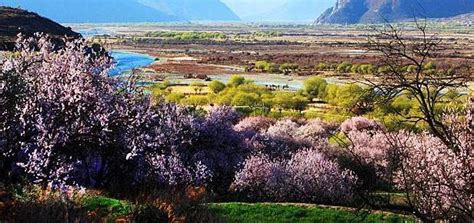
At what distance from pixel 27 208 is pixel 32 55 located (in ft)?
32.3

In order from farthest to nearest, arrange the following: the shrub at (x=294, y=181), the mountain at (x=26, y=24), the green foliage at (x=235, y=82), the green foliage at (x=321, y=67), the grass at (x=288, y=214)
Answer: the green foliage at (x=321, y=67) < the mountain at (x=26, y=24) < the green foliage at (x=235, y=82) < the shrub at (x=294, y=181) < the grass at (x=288, y=214)

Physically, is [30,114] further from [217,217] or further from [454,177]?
[454,177]

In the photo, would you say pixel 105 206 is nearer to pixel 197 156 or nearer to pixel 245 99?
pixel 197 156

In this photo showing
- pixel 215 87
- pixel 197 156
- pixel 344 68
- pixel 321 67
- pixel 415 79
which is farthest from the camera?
pixel 321 67

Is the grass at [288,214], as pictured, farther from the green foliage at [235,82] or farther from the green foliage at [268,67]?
the green foliage at [268,67]

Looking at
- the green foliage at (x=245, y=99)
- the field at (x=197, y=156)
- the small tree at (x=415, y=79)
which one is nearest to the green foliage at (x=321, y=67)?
the green foliage at (x=245, y=99)

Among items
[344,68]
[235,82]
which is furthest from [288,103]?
[344,68]

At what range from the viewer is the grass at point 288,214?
17.4 meters

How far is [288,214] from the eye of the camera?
58.8 ft

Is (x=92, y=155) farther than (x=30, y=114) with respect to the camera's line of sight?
Yes

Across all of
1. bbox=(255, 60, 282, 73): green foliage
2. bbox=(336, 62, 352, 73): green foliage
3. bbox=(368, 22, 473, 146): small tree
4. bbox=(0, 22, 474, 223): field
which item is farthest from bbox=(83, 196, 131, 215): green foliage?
bbox=(336, 62, 352, 73): green foliage

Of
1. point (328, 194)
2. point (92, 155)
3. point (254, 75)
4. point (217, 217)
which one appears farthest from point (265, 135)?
point (254, 75)

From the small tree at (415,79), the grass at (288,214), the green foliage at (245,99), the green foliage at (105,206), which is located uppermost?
the small tree at (415,79)

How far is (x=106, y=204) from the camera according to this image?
1366cm
